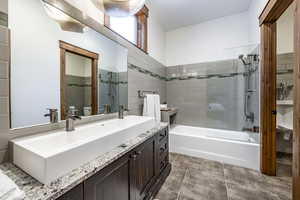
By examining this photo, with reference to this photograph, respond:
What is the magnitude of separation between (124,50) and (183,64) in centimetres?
182

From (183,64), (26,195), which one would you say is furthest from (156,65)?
(26,195)

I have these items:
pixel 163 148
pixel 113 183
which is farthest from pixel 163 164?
pixel 113 183

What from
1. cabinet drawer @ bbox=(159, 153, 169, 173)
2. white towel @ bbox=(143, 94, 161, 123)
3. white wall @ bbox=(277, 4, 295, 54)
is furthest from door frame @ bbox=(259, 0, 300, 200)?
white towel @ bbox=(143, 94, 161, 123)

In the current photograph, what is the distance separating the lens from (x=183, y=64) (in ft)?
10.8

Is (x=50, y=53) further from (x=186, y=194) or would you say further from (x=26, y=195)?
(x=186, y=194)

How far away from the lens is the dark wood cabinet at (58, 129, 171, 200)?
0.71m

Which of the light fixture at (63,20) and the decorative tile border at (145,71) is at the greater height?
the light fixture at (63,20)

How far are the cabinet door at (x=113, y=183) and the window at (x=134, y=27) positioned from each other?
5.00 feet

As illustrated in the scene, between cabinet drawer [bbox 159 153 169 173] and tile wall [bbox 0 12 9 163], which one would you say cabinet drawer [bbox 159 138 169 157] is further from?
tile wall [bbox 0 12 9 163]

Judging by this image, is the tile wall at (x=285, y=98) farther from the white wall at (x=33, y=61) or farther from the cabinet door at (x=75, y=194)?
the white wall at (x=33, y=61)

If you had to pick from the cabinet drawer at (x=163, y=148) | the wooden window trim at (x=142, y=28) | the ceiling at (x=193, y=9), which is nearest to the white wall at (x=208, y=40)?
the ceiling at (x=193, y=9)

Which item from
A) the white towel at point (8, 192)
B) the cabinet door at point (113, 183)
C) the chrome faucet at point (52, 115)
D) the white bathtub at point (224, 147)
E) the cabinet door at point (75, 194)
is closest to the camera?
the white towel at point (8, 192)

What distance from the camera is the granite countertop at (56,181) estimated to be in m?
0.52

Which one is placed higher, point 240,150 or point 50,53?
point 50,53
